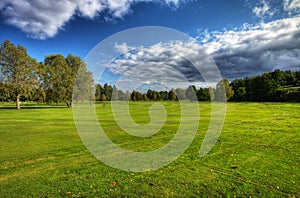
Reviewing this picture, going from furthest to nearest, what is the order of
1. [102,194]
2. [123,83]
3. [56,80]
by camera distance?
1. [56,80]
2. [123,83]
3. [102,194]

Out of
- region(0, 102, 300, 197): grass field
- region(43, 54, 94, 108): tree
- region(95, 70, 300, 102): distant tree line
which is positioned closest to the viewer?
region(0, 102, 300, 197): grass field

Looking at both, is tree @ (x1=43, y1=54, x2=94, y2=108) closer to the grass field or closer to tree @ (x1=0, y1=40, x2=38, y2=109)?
tree @ (x1=0, y1=40, x2=38, y2=109)

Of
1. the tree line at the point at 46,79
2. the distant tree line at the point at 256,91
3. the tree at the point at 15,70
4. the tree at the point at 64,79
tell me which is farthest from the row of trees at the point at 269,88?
the tree at the point at 15,70

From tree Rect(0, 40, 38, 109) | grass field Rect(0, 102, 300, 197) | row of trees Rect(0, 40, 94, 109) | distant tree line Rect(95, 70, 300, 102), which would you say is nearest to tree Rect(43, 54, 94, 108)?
row of trees Rect(0, 40, 94, 109)

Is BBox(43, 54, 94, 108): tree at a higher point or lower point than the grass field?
higher

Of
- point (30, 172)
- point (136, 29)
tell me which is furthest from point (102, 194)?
point (136, 29)

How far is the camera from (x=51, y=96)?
57.4 m

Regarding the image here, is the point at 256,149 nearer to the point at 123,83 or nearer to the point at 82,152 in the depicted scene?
the point at 82,152

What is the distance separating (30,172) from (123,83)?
1284 centimetres

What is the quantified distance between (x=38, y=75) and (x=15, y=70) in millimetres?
6001

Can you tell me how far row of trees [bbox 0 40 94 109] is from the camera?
50481 millimetres

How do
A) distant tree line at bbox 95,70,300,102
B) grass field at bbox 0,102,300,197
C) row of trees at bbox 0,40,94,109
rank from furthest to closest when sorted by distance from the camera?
distant tree line at bbox 95,70,300,102 < row of trees at bbox 0,40,94,109 < grass field at bbox 0,102,300,197

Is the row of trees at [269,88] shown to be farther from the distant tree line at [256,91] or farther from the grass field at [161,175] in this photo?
the grass field at [161,175]

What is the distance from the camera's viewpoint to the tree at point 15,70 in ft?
164
